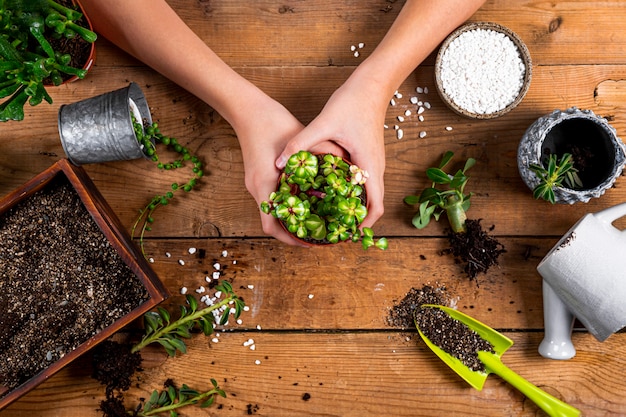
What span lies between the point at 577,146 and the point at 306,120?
0.54 meters

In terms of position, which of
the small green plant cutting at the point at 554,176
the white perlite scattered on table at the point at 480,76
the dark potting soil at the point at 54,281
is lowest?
the dark potting soil at the point at 54,281

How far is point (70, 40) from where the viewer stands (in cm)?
100

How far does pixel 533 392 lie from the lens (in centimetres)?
106

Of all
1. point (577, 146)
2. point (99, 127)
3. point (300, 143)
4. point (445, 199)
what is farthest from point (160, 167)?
point (577, 146)

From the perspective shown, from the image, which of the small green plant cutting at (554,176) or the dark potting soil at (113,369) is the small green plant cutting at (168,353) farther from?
the small green plant cutting at (554,176)

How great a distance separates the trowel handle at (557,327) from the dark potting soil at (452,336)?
12cm

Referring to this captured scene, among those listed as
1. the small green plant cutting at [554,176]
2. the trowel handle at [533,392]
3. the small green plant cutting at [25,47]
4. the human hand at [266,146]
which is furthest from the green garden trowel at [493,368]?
the small green plant cutting at [25,47]

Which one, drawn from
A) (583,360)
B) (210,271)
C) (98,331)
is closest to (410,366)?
(583,360)

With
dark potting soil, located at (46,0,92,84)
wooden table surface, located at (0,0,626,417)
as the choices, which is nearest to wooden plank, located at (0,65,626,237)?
wooden table surface, located at (0,0,626,417)

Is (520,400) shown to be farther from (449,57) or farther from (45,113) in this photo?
(45,113)

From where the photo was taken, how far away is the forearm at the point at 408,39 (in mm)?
1027

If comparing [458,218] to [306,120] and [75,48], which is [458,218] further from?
[75,48]

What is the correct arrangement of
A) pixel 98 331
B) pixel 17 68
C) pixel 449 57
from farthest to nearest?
pixel 449 57, pixel 98 331, pixel 17 68

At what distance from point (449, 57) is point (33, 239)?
0.88m
